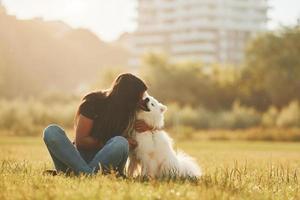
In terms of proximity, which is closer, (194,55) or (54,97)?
(54,97)

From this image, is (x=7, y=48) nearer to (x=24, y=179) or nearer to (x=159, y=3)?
(x=24, y=179)

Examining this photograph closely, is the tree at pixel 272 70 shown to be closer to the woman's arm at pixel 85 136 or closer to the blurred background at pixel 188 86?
the blurred background at pixel 188 86

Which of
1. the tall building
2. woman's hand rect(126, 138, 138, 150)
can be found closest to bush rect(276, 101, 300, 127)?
woman's hand rect(126, 138, 138, 150)

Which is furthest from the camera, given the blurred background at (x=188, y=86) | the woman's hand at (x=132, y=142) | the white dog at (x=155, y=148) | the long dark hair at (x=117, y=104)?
the blurred background at (x=188, y=86)

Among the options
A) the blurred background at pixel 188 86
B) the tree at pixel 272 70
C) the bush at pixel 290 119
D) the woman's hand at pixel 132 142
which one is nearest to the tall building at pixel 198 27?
the blurred background at pixel 188 86

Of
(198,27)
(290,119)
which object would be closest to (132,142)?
(290,119)

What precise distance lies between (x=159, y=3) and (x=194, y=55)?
18.7 metres

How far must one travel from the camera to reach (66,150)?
845 centimetres

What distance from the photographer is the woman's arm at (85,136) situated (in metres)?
8.27

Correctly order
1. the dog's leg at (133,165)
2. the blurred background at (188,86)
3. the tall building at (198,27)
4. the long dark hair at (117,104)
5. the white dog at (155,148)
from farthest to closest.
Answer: the tall building at (198,27)
the blurred background at (188,86)
the dog's leg at (133,165)
the white dog at (155,148)
the long dark hair at (117,104)

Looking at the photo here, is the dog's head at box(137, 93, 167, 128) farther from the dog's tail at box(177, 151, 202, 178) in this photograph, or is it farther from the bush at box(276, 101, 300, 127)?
the bush at box(276, 101, 300, 127)

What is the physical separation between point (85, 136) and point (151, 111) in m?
0.89

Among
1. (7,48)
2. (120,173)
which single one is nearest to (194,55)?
(7,48)

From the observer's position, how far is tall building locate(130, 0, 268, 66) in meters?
148
